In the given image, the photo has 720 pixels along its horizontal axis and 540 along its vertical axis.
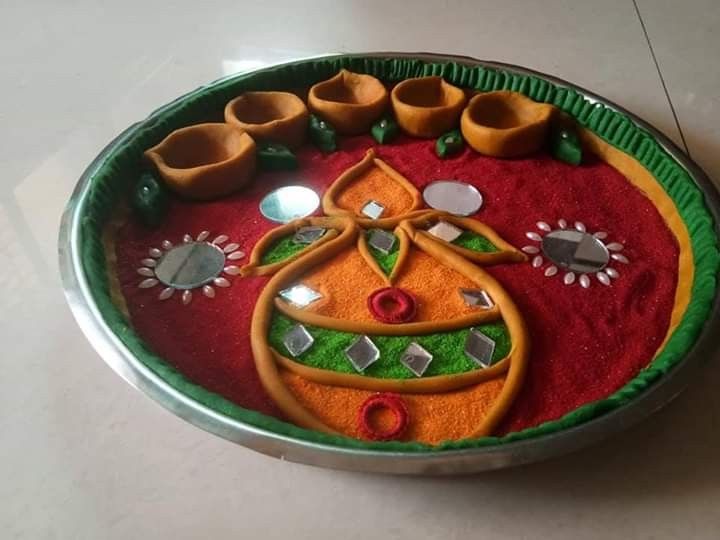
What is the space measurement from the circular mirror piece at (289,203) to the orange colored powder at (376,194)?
0.03 m

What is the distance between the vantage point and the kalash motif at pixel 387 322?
563mm

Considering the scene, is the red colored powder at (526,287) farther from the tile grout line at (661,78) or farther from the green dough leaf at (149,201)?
the tile grout line at (661,78)

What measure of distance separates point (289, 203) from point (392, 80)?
236mm

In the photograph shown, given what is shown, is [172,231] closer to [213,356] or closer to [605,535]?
[213,356]

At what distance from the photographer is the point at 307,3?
111 centimetres

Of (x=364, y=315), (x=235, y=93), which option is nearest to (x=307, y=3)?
(x=235, y=93)

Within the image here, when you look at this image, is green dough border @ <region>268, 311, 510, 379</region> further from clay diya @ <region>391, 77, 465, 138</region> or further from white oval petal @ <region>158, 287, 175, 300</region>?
clay diya @ <region>391, 77, 465, 138</region>

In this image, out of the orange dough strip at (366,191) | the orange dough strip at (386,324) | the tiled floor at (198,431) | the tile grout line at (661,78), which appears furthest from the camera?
the tile grout line at (661,78)

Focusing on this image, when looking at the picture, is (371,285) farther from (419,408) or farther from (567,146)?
(567,146)

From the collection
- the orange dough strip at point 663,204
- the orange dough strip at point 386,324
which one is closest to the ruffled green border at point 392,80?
the orange dough strip at point 663,204

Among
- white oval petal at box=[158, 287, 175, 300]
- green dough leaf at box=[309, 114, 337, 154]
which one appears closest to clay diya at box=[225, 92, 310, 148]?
green dough leaf at box=[309, 114, 337, 154]

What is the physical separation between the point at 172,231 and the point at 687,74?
27.2 inches

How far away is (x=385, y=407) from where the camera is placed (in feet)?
1.85

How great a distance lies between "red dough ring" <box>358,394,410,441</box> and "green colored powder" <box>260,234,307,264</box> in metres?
0.19
